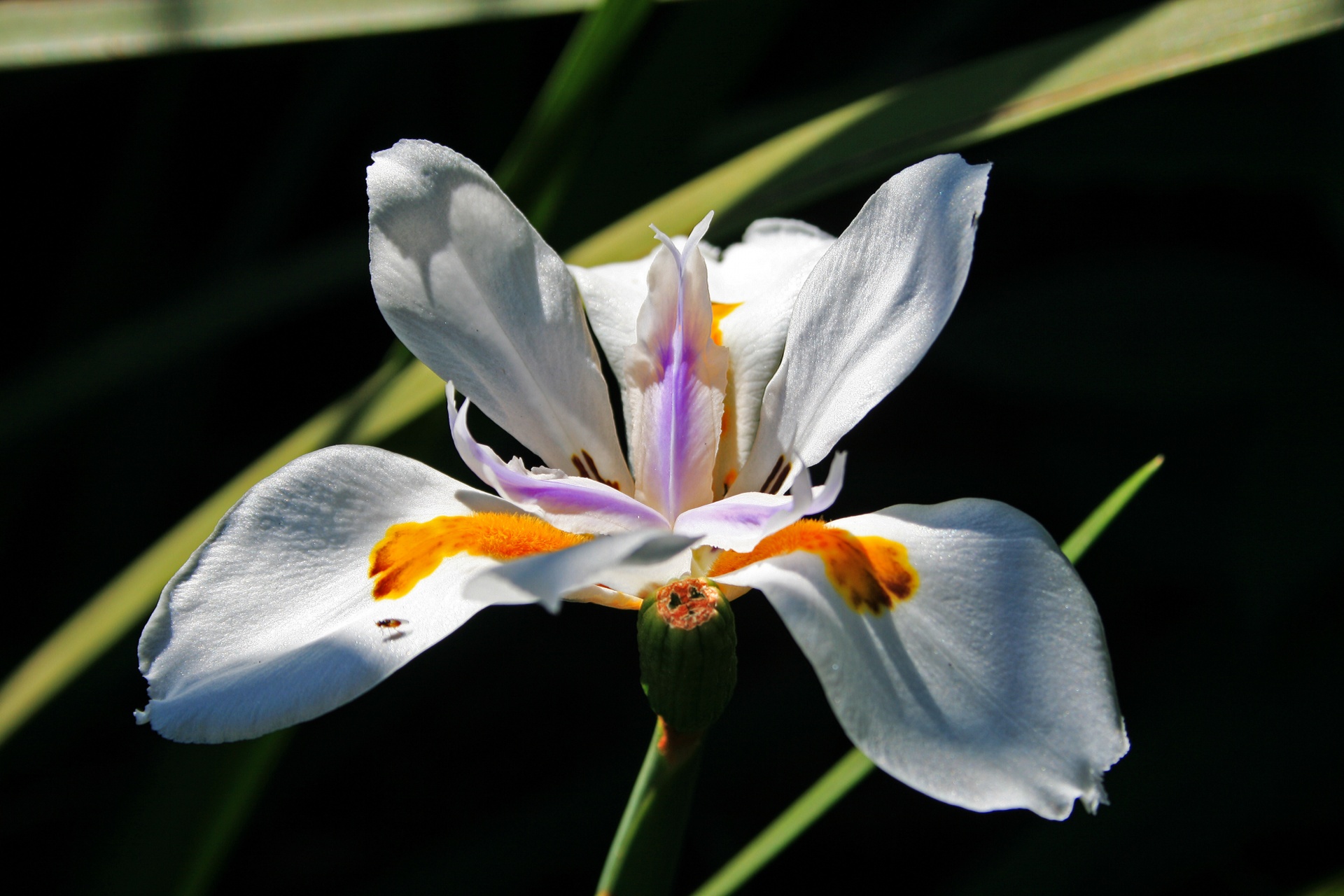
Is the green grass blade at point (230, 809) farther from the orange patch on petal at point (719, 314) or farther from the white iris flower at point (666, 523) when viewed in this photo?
the orange patch on petal at point (719, 314)

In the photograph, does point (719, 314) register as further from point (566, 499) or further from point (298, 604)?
point (298, 604)

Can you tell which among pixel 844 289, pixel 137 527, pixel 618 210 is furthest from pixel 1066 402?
pixel 137 527

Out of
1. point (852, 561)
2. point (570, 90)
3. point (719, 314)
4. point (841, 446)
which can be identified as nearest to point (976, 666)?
point (852, 561)

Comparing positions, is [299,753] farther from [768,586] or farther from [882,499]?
[768,586]

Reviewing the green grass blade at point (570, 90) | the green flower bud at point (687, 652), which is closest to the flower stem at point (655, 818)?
the green flower bud at point (687, 652)

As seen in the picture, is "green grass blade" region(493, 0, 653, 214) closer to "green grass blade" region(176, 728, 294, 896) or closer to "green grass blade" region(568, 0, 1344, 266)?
"green grass blade" region(568, 0, 1344, 266)

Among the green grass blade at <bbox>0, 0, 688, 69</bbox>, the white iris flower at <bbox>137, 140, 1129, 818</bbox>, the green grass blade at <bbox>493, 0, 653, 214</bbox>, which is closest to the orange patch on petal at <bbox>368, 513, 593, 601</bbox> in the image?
the white iris flower at <bbox>137, 140, 1129, 818</bbox>
